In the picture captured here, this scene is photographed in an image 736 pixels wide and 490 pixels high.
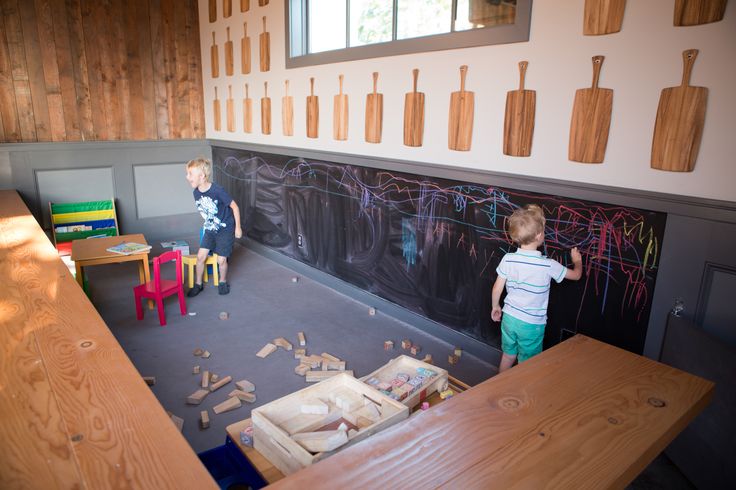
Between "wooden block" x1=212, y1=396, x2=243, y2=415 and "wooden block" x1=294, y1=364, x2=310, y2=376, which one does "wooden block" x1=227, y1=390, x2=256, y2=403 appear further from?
"wooden block" x1=294, y1=364, x2=310, y2=376

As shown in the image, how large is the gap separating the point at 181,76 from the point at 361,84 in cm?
368

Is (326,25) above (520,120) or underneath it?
above

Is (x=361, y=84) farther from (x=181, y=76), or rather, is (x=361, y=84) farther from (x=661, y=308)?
(x=181, y=76)

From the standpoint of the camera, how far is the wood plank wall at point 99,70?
573 centimetres

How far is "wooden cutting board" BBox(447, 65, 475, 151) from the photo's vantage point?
3471 mm

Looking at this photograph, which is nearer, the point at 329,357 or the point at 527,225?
the point at 527,225

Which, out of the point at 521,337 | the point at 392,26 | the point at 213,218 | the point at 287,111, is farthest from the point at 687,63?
the point at 213,218

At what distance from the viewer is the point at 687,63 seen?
2426 mm

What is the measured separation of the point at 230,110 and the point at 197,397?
434 cm

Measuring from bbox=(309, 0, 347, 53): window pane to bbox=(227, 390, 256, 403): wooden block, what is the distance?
3.18 metres

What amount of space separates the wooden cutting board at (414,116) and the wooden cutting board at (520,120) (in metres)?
0.78

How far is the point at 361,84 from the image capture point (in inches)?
172

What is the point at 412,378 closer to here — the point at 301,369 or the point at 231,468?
the point at 231,468

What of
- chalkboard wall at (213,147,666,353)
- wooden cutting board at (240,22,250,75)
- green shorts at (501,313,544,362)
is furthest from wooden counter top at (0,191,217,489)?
wooden cutting board at (240,22,250,75)
